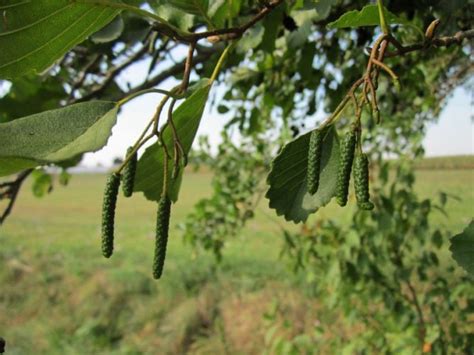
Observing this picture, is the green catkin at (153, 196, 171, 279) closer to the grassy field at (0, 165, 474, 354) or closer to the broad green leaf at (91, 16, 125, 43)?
the broad green leaf at (91, 16, 125, 43)

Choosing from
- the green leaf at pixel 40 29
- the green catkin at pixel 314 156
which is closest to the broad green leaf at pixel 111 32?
the green leaf at pixel 40 29

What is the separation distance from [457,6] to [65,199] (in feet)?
65.6

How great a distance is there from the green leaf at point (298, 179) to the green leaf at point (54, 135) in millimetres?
247

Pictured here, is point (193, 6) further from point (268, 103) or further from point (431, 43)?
point (268, 103)

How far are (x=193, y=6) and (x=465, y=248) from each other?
496mm

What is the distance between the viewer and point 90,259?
9.16 m

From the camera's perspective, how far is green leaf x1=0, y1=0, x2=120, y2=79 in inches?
22.2

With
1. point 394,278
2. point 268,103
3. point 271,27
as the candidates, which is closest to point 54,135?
point 271,27

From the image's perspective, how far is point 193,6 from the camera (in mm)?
748

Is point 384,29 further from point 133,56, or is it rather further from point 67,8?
point 133,56

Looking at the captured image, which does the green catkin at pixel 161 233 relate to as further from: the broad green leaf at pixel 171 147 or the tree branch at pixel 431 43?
the tree branch at pixel 431 43

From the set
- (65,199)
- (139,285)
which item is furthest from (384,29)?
(65,199)

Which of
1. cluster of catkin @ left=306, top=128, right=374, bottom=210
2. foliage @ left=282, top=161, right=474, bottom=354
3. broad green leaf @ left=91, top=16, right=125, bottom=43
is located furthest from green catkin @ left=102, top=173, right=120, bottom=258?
foliage @ left=282, top=161, right=474, bottom=354

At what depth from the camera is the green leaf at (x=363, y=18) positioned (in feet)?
1.91
